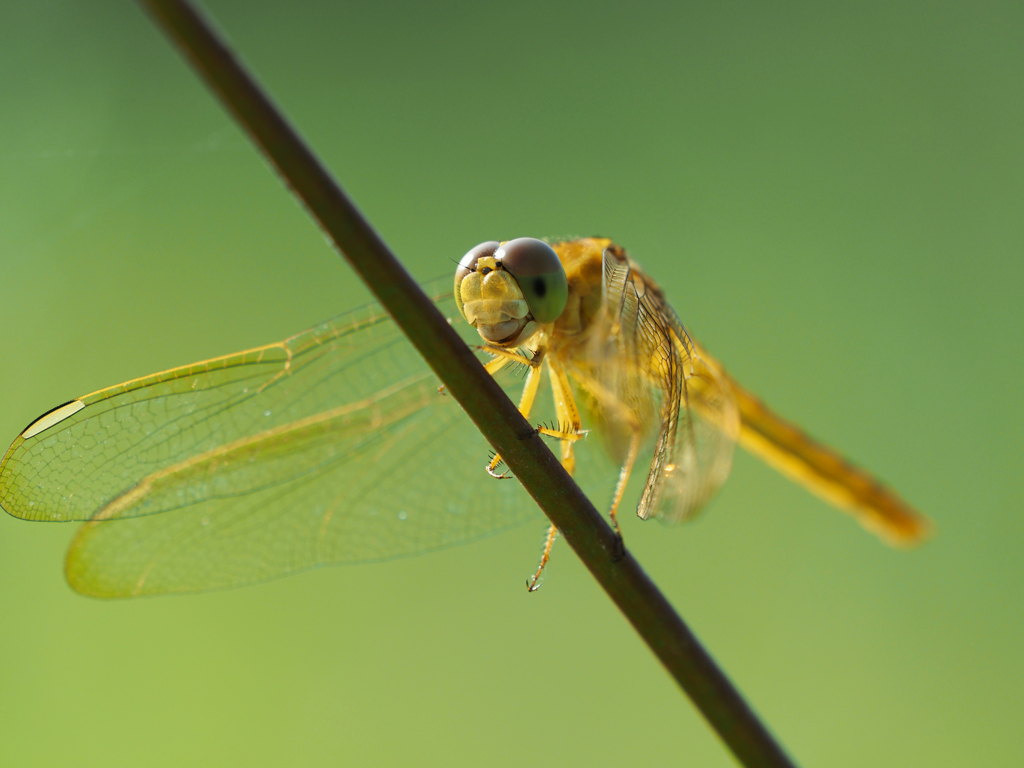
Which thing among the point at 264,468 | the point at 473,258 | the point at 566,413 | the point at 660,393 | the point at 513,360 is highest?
the point at 473,258

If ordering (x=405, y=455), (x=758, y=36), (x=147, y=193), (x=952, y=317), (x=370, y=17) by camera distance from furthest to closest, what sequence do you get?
(x=758, y=36) → (x=370, y=17) → (x=952, y=317) → (x=147, y=193) → (x=405, y=455)

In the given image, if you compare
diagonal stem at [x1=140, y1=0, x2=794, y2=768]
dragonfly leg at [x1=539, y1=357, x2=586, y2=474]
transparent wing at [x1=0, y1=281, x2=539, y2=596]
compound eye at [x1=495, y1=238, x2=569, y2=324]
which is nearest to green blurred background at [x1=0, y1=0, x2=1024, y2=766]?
transparent wing at [x1=0, y1=281, x2=539, y2=596]

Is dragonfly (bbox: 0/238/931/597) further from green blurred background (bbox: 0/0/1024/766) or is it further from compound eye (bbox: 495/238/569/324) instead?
green blurred background (bbox: 0/0/1024/766)

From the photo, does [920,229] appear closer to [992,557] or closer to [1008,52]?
[1008,52]

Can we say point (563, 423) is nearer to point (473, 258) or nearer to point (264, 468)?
point (473, 258)

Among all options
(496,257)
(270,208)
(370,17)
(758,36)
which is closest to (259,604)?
(270,208)

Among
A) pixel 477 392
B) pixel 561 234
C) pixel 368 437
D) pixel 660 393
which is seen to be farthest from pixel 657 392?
pixel 561 234
